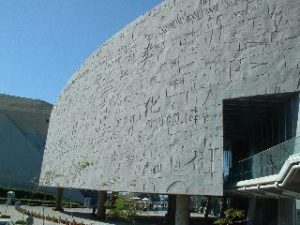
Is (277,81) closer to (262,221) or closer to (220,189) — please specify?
(220,189)

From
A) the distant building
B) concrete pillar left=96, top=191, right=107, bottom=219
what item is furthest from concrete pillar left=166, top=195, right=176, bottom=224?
the distant building

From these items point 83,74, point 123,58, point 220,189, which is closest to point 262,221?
point 220,189

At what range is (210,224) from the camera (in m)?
37.1

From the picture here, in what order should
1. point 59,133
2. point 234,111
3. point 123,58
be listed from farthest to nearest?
point 59,133
point 123,58
point 234,111

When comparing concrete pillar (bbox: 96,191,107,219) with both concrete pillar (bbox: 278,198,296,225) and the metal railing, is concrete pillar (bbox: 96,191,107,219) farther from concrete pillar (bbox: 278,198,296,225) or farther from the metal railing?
concrete pillar (bbox: 278,198,296,225)

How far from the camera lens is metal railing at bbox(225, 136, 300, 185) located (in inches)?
633

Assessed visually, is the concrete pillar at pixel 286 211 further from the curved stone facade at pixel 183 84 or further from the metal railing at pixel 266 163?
the curved stone facade at pixel 183 84

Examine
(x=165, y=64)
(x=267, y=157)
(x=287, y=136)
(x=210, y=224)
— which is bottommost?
(x=210, y=224)

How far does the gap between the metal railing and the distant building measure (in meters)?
55.7

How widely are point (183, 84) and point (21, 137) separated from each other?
54.9 m

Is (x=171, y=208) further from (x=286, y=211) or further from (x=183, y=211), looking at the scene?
(x=286, y=211)

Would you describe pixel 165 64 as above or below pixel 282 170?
above

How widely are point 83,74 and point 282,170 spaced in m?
30.2

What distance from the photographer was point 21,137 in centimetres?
7531
